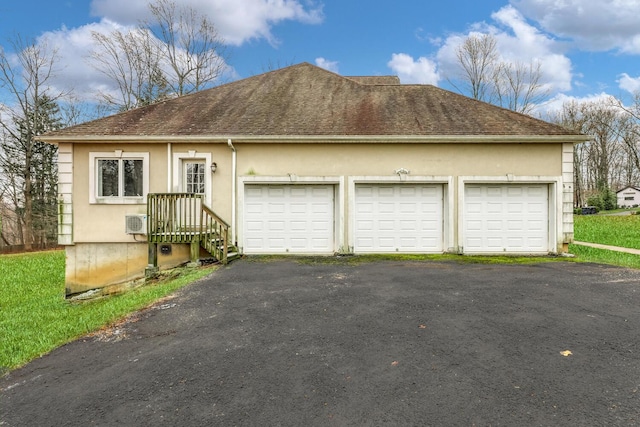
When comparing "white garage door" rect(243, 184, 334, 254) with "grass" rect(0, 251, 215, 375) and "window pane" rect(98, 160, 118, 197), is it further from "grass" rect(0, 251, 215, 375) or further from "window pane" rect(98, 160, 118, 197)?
"window pane" rect(98, 160, 118, 197)

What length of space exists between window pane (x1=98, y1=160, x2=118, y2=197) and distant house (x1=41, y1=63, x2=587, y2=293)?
3 cm

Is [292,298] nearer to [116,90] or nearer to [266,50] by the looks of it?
[266,50]

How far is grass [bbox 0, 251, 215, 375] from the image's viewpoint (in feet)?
14.9

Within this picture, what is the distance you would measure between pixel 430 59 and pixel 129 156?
21345 millimetres

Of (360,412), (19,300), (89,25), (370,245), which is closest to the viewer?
(360,412)

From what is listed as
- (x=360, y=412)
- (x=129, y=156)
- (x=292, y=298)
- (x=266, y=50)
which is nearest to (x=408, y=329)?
(x=360, y=412)

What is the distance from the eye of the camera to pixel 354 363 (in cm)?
331

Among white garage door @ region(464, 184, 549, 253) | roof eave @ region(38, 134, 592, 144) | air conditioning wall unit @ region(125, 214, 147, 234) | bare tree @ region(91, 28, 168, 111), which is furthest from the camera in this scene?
bare tree @ region(91, 28, 168, 111)

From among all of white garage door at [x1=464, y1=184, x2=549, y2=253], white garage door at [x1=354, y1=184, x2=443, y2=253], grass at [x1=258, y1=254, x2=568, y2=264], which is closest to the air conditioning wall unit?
grass at [x1=258, y1=254, x2=568, y2=264]

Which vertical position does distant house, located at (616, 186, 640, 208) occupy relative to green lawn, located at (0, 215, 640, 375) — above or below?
above

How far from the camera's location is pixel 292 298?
5.61m

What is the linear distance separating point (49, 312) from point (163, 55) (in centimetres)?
2107

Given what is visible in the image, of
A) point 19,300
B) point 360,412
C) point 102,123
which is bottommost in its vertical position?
point 19,300

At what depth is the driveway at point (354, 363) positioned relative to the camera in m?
2.59
